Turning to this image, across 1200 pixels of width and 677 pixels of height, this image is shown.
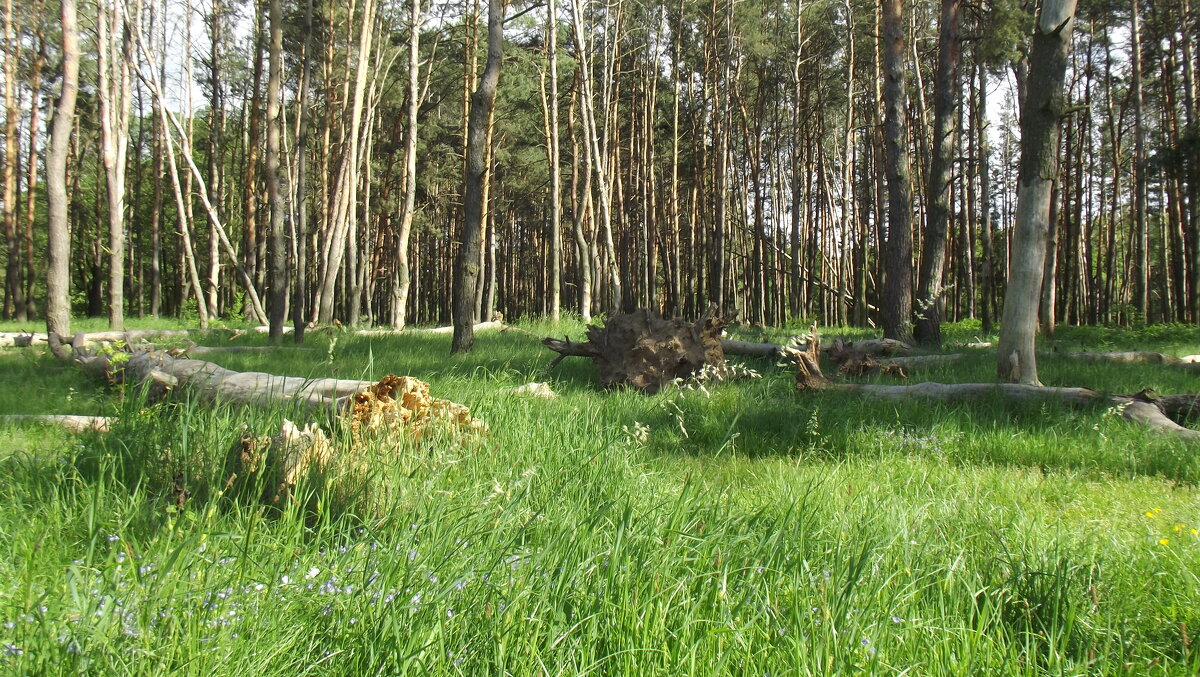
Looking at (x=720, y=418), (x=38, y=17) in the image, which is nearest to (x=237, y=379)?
(x=720, y=418)

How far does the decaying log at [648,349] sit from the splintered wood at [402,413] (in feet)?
10.5

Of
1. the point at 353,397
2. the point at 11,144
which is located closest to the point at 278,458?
the point at 353,397

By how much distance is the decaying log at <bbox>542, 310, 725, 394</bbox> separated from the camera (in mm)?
7273

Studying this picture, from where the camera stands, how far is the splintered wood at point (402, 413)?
3.72m

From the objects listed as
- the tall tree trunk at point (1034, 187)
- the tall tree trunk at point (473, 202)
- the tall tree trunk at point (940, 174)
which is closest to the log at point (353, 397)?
the tall tree trunk at point (473, 202)

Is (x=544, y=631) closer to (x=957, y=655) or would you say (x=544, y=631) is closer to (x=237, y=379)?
(x=957, y=655)

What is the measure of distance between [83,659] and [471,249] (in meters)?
8.04

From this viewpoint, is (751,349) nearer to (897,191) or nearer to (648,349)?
(648,349)

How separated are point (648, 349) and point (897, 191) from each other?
602 cm

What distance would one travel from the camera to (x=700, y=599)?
2061mm

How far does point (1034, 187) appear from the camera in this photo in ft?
22.1

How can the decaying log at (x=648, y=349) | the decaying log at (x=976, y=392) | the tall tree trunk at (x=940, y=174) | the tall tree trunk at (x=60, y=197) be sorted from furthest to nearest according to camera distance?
the tall tree trunk at (x=940, y=174) < the tall tree trunk at (x=60, y=197) < the decaying log at (x=648, y=349) < the decaying log at (x=976, y=392)

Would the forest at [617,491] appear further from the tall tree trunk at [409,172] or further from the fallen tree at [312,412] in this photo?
the tall tree trunk at [409,172]

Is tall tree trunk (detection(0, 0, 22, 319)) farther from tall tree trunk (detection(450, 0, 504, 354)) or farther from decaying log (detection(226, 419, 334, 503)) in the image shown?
decaying log (detection(226, 419, 334, 503))
